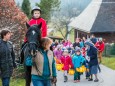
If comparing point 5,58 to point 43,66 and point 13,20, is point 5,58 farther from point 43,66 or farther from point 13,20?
point 13,20

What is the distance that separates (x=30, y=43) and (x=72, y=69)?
415 inches

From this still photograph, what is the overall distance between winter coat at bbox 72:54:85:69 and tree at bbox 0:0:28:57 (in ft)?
15.9

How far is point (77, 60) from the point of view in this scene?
20.1 metres

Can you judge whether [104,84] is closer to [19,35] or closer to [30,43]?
[19,35]

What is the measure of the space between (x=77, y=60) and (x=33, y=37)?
10.1 m

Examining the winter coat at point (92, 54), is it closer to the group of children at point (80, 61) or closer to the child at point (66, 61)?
the group of children at point (80, 61)

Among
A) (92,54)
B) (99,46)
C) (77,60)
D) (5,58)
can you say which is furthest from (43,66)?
(99,46)

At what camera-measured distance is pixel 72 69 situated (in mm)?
20453

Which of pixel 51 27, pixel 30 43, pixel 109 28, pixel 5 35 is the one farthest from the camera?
pixel 51 27

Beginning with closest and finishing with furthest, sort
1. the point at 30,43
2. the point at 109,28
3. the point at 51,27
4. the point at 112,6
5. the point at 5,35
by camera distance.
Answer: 1. the point at 30,43
2. the point at 5,35
3. the point at 109,28
4. the point at 112,6
5. the point at 51,27

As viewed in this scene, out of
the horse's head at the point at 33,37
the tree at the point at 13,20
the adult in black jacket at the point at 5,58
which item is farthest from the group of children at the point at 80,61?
the horse's head at the point at 33,37

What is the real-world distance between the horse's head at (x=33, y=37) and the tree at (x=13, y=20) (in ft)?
42.6

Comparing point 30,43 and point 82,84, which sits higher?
point 30,43

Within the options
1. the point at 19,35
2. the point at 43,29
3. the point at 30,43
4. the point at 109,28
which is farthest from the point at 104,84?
the point at 109,28
